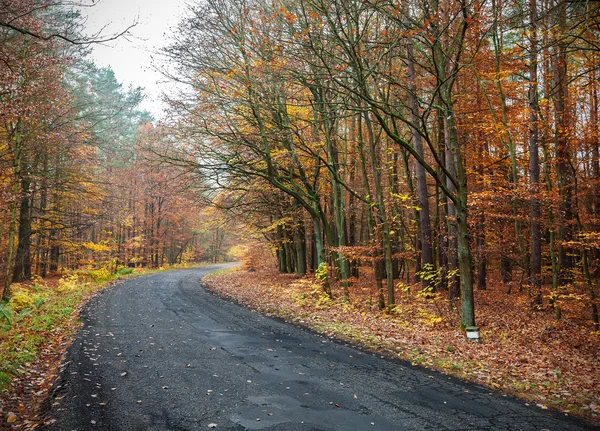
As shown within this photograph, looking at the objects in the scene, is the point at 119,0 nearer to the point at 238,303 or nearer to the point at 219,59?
the point at 219,59

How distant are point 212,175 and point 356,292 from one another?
8288 millimetres

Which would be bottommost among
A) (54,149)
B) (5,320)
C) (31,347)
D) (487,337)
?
(487,337)

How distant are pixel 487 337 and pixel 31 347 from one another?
1027 centimetres

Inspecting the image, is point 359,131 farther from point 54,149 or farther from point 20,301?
point 20,301

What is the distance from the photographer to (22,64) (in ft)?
37.7

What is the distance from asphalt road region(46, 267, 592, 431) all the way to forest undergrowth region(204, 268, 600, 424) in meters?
0.59

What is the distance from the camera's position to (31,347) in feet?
24.4

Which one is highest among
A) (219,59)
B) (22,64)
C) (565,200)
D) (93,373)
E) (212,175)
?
(219,59)

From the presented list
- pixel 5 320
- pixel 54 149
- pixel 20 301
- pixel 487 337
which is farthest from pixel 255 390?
pixel 54 149

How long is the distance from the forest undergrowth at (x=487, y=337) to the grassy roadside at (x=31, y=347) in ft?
18.7

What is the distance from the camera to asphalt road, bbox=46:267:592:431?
15.2 feet

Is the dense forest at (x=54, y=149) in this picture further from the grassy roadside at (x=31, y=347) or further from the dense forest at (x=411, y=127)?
the dense forest at (x=411, y=127)

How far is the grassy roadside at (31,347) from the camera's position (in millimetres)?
4957

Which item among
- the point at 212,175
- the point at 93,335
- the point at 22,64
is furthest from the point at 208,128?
the point at 93,335
